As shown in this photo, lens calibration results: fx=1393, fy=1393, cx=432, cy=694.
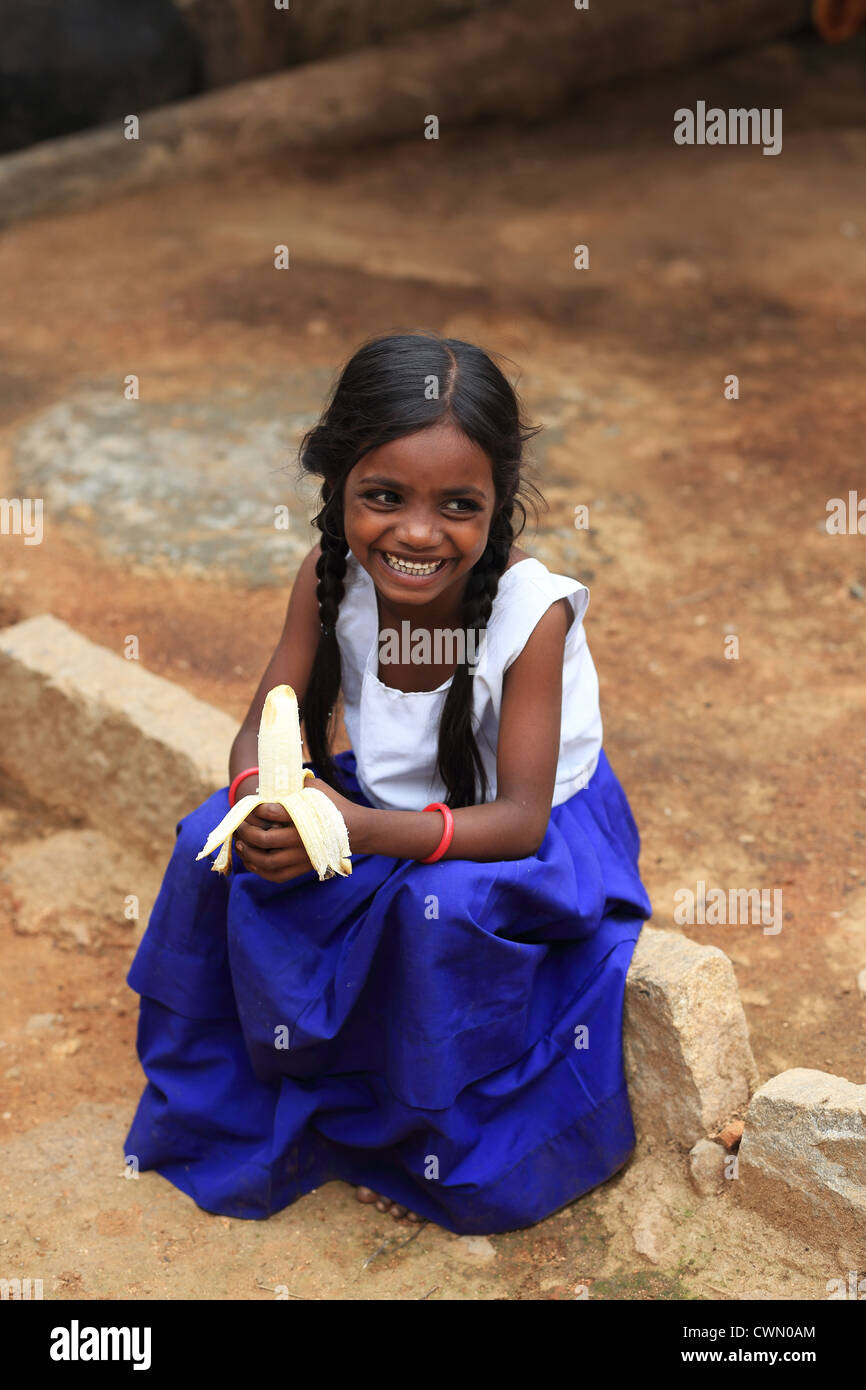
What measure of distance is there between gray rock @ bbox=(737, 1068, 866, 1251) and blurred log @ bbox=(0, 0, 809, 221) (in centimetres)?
574

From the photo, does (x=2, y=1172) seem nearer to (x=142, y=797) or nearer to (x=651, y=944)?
(x=142, y=797)

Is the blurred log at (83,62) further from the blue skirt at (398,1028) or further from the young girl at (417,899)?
the blue skirt at (398,1028)

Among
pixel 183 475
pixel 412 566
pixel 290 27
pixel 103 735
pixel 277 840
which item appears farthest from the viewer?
pixel 290 27

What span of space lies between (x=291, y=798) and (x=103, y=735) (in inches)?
53.4

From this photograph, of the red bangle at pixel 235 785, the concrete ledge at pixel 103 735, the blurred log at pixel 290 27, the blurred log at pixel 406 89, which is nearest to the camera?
the red bangle at pixel 235 785

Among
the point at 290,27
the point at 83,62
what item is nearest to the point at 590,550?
the point at 83,62

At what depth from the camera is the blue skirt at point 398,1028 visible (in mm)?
2141

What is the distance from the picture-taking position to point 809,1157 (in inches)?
82.5

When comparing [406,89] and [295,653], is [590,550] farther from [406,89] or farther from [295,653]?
[406,89]

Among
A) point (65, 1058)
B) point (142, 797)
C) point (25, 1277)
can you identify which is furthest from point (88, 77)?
point (25, 1277)

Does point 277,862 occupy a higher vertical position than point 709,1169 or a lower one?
higher

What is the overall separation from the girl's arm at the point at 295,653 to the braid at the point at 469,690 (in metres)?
0.29

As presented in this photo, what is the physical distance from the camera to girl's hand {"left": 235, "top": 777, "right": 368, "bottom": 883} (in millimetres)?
2078

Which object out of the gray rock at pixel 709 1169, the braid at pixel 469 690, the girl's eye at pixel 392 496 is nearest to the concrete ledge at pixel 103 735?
the braid at pixel 469 690
